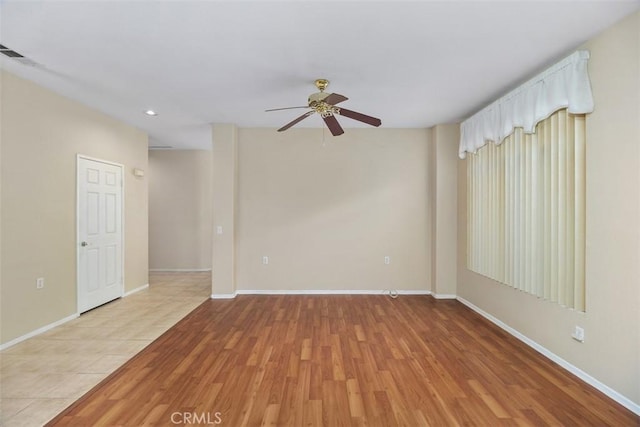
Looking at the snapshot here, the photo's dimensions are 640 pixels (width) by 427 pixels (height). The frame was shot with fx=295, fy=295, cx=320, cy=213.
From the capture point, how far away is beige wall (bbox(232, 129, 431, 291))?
4.86 m

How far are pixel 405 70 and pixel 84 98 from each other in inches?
148

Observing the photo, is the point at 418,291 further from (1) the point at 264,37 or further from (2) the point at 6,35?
(2) the point at 6,35

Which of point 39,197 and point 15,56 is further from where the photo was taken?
point 39,197

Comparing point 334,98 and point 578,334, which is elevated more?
point 334,98

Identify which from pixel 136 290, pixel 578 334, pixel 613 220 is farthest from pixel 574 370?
pixel 136 290

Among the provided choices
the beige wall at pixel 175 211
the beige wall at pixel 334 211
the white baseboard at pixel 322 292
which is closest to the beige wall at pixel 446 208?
the beige wall at pixel 334 211

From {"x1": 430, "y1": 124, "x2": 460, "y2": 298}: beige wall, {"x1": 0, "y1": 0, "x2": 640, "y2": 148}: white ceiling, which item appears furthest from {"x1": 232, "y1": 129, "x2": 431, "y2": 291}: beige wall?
{"x1": 0, "y1": 0, "x2": 640, "y2": 148}: white ceiling

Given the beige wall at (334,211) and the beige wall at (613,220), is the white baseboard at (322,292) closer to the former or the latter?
the beige wall at (334,211)

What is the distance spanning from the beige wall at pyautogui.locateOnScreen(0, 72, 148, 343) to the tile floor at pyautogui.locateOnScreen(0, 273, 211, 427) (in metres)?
0.34

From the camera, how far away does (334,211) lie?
16.0 ft

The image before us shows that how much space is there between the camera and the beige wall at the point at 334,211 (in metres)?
4.86

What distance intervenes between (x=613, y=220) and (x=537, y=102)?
1216 millimetres

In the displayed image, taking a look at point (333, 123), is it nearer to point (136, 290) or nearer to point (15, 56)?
point (15, 56)

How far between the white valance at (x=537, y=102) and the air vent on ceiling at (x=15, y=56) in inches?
181
